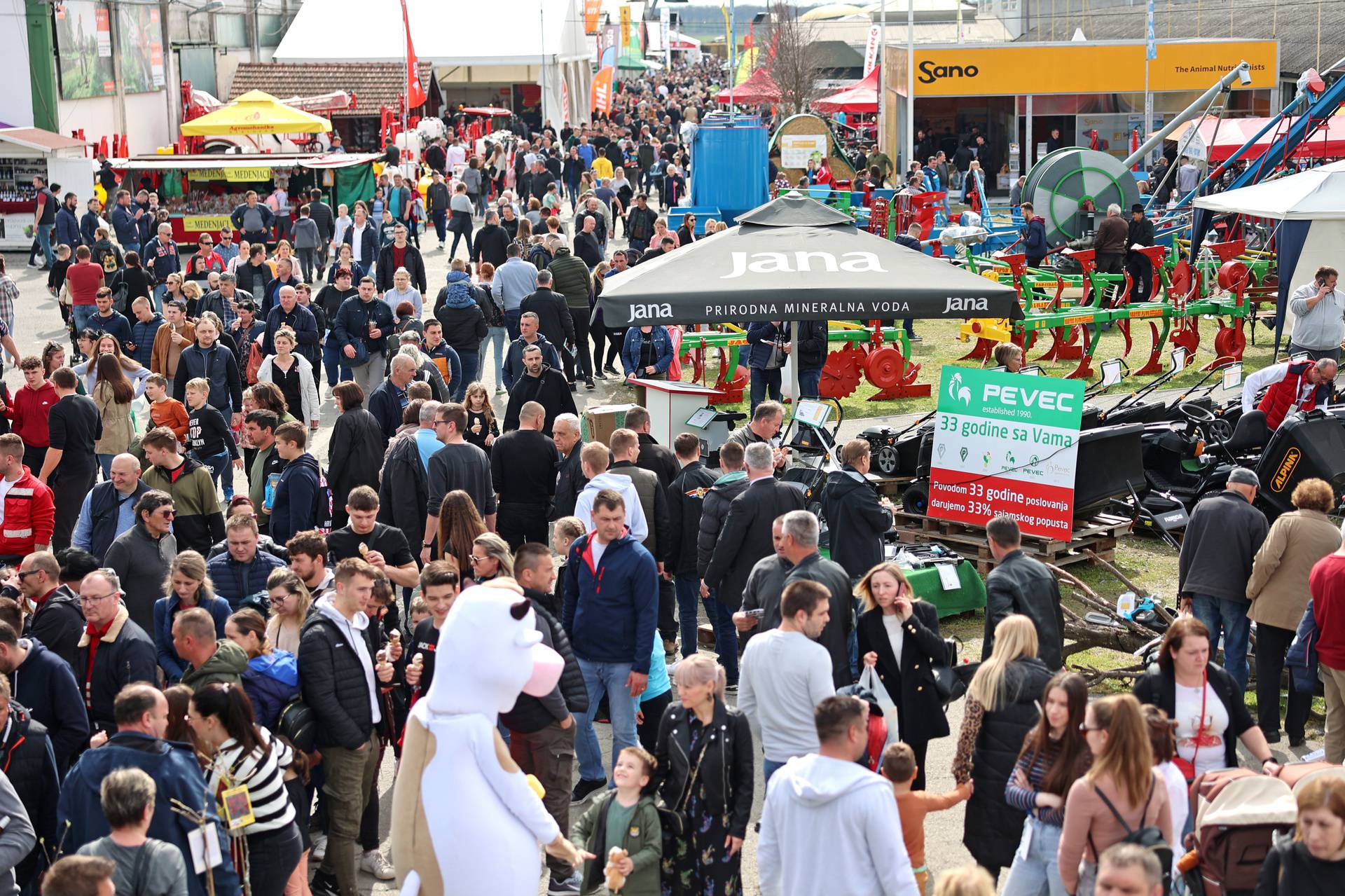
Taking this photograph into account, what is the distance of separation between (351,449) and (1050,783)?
18.7 ft

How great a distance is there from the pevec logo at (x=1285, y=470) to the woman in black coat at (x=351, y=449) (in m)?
6.14

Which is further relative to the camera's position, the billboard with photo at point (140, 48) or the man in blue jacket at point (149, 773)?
the billboard with photo at point (140, 48)

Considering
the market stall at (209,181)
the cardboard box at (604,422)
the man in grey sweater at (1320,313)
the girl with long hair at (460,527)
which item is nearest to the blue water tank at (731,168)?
the market stall at (209,181)

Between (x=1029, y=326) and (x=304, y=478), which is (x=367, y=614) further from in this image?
(x=1029, y=326)

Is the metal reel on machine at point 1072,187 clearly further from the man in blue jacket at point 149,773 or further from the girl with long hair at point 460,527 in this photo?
the man in blue jacket at point 149,773

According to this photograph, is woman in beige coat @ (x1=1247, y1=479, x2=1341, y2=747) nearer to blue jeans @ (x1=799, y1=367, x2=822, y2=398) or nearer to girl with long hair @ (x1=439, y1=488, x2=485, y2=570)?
girl with long hair @ (x1=439, y1=488, x2=485, y2=570)

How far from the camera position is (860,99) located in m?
43.7

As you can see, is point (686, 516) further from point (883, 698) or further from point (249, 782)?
point (249, 782)

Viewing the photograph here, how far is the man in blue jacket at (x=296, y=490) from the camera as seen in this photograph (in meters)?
8.75

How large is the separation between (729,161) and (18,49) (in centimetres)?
1605

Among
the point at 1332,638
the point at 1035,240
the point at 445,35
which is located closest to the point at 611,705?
the point at 1332,638

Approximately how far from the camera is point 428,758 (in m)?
4.94

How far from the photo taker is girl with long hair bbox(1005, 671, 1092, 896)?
514 cm

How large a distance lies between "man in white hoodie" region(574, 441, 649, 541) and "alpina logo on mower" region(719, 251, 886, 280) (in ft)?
8.24
